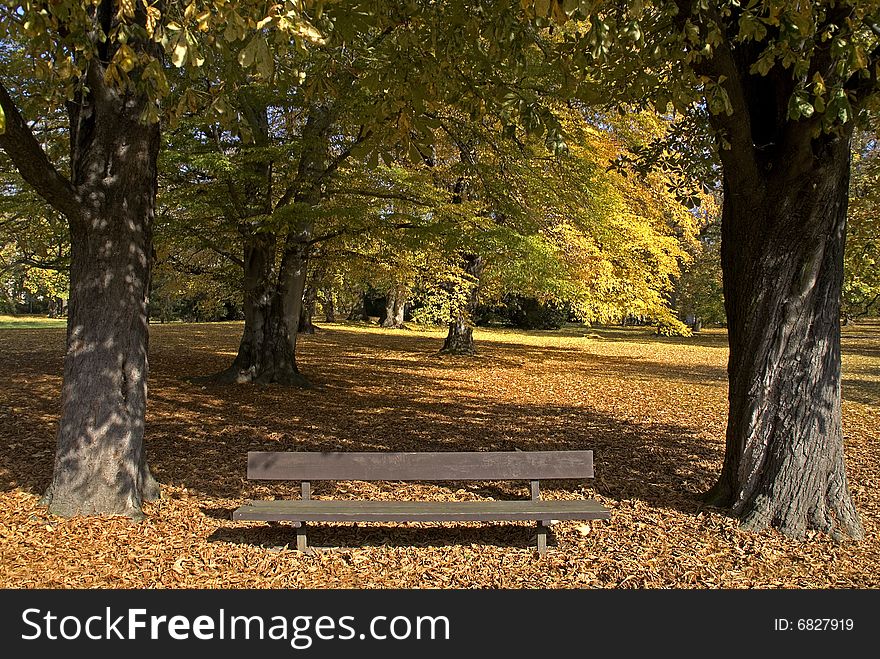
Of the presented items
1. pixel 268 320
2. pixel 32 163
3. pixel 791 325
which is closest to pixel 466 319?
pixel 268 320

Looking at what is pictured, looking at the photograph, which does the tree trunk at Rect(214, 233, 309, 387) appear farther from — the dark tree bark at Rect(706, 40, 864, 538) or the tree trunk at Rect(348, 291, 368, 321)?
the tree trunk at Rect(348, 291, 368, 321)

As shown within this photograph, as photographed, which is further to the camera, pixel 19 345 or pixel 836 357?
pixel 19 345

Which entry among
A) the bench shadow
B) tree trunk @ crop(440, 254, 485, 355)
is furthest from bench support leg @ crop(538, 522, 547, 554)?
tree trunk @ crop(440, 254, 485, 355)

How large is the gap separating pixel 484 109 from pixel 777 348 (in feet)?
11.2

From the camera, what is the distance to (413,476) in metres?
4.93

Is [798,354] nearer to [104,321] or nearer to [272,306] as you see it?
[104,321]

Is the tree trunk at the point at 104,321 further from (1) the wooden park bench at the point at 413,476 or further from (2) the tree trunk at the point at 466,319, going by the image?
(2) the tree trunk at the point at 466,319

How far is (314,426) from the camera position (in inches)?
378

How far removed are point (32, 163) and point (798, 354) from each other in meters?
6.05

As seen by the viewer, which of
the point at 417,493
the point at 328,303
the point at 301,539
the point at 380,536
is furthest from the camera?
the point at 328,303

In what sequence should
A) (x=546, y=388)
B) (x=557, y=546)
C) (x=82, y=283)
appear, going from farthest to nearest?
1. (x=546, y=388)
2. (x=82, y=283)
3. (x=557, y=546)

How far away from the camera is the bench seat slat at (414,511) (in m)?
4.59

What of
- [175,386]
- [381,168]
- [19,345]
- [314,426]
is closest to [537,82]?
[381,168]

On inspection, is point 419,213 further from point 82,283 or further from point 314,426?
point 82,283
